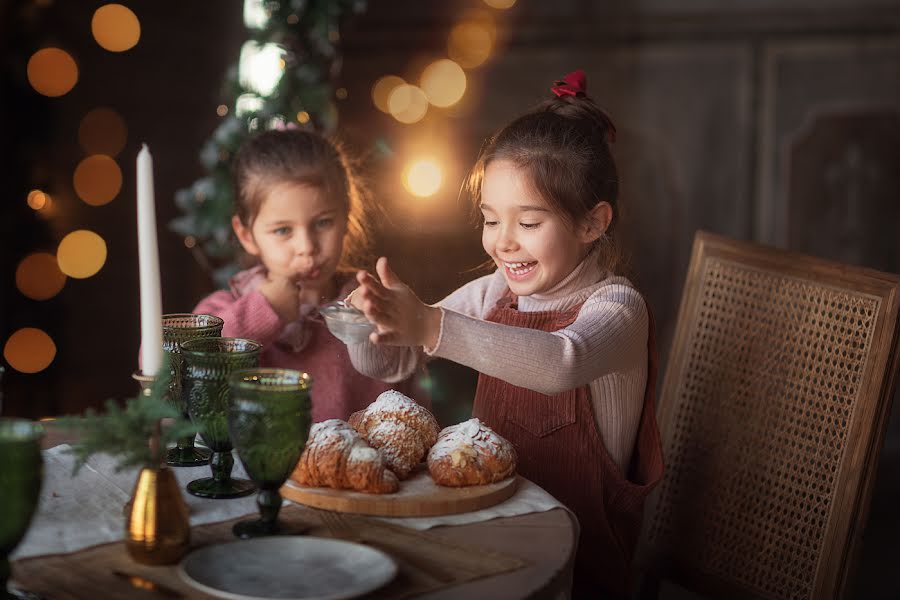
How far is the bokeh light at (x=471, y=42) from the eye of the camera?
3.81 m

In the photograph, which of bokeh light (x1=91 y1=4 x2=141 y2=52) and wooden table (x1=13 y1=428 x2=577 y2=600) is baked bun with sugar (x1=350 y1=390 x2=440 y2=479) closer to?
wooden table (x1=13 y1=428 x2=577 y2=600)

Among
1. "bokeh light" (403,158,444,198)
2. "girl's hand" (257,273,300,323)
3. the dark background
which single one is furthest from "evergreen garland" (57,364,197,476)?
the dark background

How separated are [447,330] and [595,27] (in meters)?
2.72

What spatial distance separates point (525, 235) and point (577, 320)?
7.2 inches

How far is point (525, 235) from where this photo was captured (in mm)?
1618

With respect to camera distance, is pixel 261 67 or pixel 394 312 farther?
pixel 261 67

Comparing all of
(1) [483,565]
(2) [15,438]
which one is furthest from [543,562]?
(2) [15,438]

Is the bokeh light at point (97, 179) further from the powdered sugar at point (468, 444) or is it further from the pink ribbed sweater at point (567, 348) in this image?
the powdered sugar at point (468, 444)

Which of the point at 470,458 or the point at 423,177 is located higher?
the point at 423,177

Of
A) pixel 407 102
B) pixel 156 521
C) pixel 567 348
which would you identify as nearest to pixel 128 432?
pixel 156 521

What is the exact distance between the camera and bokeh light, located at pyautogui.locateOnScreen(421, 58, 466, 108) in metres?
3.85

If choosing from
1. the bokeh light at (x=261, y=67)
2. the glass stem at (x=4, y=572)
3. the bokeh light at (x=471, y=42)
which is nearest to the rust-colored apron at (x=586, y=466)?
the glass stem at (x=4, y=572)

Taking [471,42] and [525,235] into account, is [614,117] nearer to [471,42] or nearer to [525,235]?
[471,42]

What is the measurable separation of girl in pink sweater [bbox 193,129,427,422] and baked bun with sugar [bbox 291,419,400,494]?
82 centimetres
